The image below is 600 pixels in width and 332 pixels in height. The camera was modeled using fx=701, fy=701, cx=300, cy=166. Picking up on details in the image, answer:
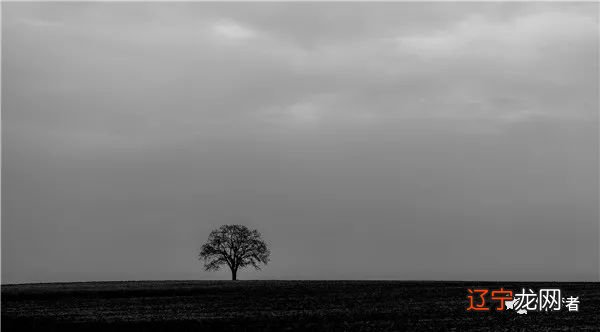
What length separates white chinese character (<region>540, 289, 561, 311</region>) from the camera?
1738 inches

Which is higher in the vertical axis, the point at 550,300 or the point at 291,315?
the point at 291,315

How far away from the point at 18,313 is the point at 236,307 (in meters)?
13.6

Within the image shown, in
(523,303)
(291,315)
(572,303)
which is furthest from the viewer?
(523,303)

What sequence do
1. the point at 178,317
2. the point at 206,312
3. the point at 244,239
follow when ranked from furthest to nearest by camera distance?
1. the point at 244,239
2. the point at 206,312
3. the point at 178,317

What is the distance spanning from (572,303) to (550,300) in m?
4.81

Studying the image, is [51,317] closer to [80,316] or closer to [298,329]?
[80,316]

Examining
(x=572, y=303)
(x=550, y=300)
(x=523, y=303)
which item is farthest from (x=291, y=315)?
(x=550, y=300)

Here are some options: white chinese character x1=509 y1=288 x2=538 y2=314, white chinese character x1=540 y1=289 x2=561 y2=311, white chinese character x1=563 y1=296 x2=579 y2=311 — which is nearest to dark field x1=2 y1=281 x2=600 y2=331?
white chinese character x1=563 y1=296 x2=579 y2=311

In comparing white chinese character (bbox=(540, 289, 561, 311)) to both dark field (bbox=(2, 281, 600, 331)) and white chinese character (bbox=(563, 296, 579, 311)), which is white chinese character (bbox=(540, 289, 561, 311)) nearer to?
white chinese character (bbox=(563, 296, 579, 311))

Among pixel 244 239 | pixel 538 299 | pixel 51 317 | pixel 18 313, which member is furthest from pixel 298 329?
pixel 244 239

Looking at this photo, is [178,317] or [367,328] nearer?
[367,328]

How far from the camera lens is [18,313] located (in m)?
43.4

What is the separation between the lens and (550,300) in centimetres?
5141

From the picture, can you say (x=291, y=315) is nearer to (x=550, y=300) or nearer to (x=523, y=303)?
(x=523, y=303)
